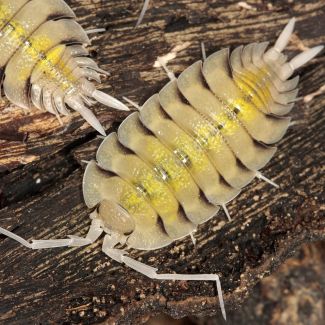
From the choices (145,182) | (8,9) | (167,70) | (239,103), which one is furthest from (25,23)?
(239,103)

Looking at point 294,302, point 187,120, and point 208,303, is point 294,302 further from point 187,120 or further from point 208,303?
point 187,120

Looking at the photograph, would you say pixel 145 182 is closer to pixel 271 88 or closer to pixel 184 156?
pixel 184 156

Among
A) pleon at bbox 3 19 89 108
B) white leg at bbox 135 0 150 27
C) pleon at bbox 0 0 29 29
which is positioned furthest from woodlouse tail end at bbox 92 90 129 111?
pleon at bbox 0 0 29 29

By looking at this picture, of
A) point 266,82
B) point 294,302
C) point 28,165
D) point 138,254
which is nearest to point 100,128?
point 28,165

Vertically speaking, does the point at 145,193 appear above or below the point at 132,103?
below

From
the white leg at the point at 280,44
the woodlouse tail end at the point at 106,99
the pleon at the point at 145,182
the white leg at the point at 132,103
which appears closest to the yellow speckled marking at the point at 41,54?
the woodlouse tail end at the point at 106,99

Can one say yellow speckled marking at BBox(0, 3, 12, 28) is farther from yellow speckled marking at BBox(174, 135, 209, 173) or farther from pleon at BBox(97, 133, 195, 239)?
yellow speckled marking at BBox(174, 135, 209, 173)
